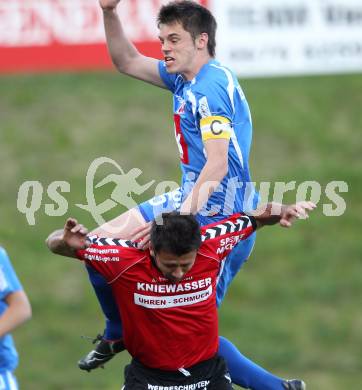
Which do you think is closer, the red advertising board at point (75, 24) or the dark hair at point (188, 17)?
the dark hair at point (188, 17)

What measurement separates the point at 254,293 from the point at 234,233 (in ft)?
23.1

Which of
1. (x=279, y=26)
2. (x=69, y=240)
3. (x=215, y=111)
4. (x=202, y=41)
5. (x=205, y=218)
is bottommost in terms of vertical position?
(x=279, y=26)

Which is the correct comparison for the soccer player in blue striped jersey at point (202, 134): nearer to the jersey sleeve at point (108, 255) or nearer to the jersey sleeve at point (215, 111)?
the jersey sleeve at point (215, 111)

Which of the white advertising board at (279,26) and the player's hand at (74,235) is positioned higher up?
the player's hand at (74,235)

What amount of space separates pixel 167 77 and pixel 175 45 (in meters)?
0.52

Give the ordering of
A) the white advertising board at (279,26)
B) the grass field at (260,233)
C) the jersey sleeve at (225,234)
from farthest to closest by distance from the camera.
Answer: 1. the grass field at (260,233)
2. the white advertising board at (279,26)
3. the jersey sleeve at (225,234)

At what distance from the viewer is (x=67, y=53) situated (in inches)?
543

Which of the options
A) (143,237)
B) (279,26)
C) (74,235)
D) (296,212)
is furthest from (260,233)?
(74,235)

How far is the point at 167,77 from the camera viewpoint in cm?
791

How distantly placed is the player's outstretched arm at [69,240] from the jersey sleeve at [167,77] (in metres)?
1.32

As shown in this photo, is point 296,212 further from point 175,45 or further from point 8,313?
point 8,313

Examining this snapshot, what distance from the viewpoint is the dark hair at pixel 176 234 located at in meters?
6.95

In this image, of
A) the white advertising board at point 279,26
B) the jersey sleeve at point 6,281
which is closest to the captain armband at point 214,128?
the jersey sleeve at point 6,281

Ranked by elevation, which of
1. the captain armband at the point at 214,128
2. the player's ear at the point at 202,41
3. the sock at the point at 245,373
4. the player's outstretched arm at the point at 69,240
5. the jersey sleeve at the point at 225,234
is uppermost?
the player's ear at the point at 202,41
